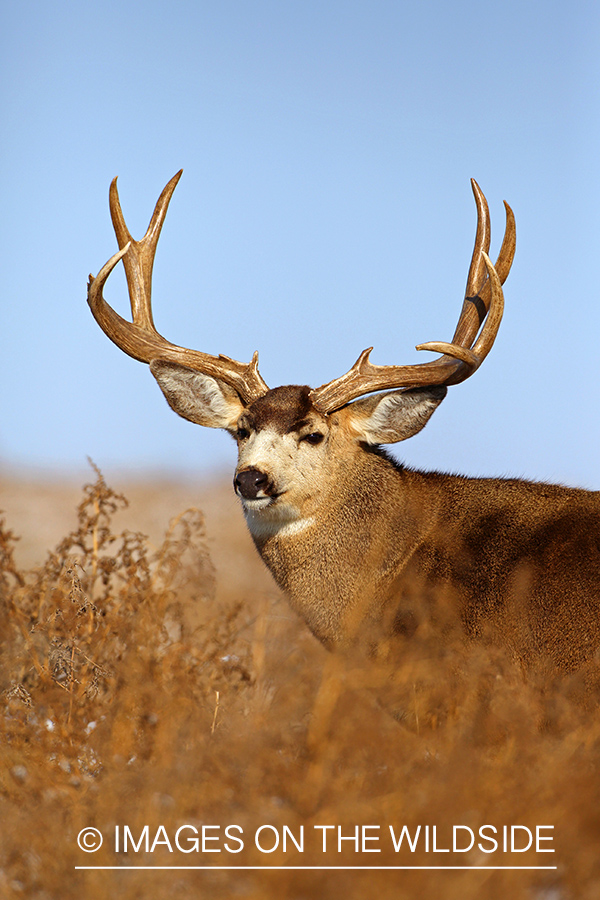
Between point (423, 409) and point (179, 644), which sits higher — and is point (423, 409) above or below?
above

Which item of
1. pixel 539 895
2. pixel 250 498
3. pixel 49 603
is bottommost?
pixel 539 895

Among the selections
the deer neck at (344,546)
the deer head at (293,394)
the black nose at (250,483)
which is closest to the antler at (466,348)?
the deer head at (293,394)

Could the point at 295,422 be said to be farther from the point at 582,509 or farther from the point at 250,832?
the point at 250,832

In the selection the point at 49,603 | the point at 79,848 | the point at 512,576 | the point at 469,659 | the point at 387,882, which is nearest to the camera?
the point at 387,882

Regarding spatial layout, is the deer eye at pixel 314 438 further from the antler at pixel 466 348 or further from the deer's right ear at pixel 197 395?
the deer's right ear at pixel 197 395

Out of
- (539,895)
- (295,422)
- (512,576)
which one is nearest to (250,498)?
(295,422)

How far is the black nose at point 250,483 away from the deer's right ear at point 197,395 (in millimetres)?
1034

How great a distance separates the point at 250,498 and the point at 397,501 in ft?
3.34

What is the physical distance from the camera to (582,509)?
560cm

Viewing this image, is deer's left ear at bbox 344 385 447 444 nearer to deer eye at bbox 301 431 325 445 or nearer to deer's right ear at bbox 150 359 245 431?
deer eye at bbox 301 431 325 445

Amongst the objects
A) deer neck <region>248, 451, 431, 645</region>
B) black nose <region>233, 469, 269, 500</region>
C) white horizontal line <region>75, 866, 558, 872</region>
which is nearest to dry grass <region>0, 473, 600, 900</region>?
white horizontal line <region>75, 866, 558, 872</region>

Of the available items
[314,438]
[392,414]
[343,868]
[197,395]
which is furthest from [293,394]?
[343,868]

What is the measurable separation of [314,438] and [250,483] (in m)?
0.68

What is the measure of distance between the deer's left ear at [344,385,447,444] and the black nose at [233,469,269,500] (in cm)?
100
